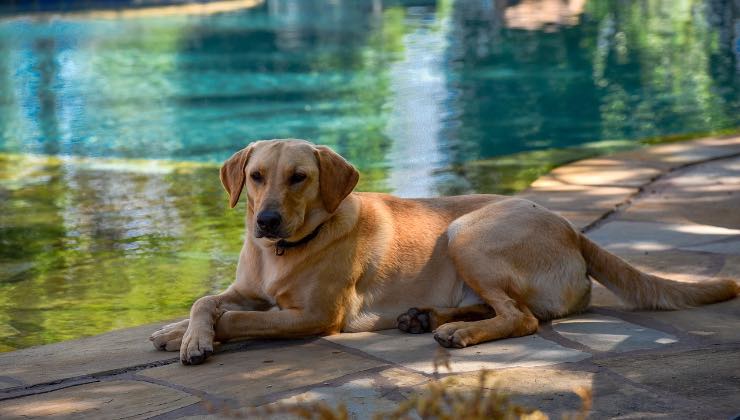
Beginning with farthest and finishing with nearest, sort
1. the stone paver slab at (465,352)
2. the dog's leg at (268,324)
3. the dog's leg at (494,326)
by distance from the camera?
the dog's leg at (268,324) < the dog's leg at (494,326) < the stone paver slab at (465,352)

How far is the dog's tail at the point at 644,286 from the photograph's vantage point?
4.64 meters

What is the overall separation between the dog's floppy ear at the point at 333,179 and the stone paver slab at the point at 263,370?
62cm

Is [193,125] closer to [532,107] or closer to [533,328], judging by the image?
[532,107]

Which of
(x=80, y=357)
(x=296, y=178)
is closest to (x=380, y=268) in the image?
(x=296, y=178)

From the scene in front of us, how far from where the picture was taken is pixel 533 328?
4.40 metres

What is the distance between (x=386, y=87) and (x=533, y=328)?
11.1 meters

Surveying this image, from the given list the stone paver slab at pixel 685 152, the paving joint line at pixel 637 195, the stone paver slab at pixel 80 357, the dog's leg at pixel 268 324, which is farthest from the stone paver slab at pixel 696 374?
the stone paver slab at pixel 685 152

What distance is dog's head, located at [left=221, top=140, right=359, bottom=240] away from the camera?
4.30 meters

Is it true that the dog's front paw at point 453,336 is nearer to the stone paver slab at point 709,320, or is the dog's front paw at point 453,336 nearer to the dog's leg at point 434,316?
the dog's leg at point 434,316

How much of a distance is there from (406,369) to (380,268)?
0.83 meters

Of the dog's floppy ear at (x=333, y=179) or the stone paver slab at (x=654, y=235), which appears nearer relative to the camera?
the dog's floppy ear at (x=333, y=179)

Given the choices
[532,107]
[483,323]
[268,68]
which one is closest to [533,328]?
[483,323]

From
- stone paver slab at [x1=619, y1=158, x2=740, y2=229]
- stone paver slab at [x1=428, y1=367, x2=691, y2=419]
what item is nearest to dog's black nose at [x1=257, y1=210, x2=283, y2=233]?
stone paver slab at [x1=428, y1=367, x2=691, y2=419]

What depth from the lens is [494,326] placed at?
4.30m
